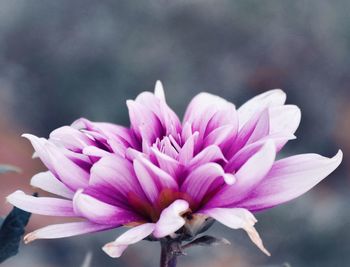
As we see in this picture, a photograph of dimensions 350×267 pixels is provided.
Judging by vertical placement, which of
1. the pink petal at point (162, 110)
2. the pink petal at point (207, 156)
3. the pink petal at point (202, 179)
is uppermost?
the pink petal at point (162, 110)

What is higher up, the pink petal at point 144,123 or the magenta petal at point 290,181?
the pink petal at point 144,123

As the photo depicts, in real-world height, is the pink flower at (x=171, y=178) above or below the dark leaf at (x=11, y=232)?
above

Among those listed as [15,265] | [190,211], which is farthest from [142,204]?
[15,265]

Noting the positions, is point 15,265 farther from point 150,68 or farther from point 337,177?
point 337,177
